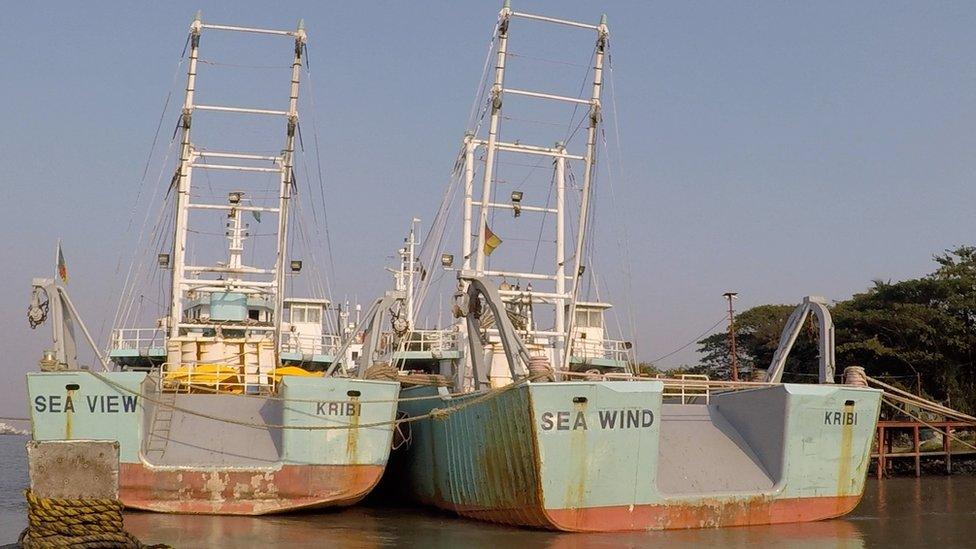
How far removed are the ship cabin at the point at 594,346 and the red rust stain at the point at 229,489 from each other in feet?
28.5

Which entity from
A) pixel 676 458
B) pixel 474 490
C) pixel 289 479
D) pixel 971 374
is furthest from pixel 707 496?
pixel 971 374

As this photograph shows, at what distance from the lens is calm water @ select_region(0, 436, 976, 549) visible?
1433 centimetres

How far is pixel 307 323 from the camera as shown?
34500mm

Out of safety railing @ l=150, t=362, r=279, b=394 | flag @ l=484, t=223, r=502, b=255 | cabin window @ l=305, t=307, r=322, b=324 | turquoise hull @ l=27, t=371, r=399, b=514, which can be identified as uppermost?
flag @ l=484, t=223, r=502, b=255

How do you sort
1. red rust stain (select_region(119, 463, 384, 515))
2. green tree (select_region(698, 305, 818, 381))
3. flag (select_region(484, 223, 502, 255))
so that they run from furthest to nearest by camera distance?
green tree (select_region(698, 305, 818, 381))
flag (select_region(484, 223, 502, 255))
red rust stain (select_region(119, 463, 384, 515))

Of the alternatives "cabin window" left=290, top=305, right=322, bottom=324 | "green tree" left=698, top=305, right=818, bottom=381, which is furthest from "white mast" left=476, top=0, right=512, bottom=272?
"green tree" left=698, top=305, right=818, bottom=381

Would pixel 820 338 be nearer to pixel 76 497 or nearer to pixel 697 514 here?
pixel 697 514

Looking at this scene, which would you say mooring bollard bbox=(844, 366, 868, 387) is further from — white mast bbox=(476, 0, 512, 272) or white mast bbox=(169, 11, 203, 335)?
white mast bbox=(169, 11, 203, 335)

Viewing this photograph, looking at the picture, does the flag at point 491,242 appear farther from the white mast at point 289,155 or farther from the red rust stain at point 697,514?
the red rust stain at point 697,514

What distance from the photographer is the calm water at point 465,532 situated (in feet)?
47.0

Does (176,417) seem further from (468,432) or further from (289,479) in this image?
(468,432)

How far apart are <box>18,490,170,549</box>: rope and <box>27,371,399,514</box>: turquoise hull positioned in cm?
723

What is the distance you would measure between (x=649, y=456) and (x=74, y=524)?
8794 millimetres

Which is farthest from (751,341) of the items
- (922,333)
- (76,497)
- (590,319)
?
(76,497)
